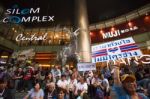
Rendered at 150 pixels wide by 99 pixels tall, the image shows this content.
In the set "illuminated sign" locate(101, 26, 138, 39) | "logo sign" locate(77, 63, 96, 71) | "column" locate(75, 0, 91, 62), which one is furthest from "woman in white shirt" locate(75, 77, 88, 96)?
"illuminated sign" locate(101, 26, 138, 39)

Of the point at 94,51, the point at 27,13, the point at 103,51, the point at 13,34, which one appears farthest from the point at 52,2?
the point at 103,51

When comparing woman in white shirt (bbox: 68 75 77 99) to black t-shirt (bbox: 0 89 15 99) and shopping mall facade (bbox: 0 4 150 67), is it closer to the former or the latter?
black t-shirt (bbox: 0 89 15 99)

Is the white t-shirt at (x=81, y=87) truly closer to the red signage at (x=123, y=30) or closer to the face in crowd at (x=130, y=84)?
the face in crowd at (x=130, y=84)

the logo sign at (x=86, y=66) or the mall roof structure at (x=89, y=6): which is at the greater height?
the mall roof structure at (x=89, y=6)

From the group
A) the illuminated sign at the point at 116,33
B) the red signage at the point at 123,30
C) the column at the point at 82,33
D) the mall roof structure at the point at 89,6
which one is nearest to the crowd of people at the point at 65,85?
the column at the point at 82,33

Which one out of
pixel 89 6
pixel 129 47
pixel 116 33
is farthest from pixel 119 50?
pixel 89 6

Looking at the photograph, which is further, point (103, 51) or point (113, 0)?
point (113, 0)

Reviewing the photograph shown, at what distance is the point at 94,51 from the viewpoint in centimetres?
1712

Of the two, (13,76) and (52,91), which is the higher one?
(13,76)

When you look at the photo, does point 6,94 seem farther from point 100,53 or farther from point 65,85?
point 100,53

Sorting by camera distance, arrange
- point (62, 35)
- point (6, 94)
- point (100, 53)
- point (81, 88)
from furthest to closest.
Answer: point (62, 35) → point (100, 53) → point (81, 88) → point (6, 94)

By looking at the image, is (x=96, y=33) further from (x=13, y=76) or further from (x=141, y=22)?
(x=13, y=76)

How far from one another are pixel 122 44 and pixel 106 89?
6.61 metres

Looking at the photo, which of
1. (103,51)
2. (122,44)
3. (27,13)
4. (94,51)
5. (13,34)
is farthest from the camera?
(13,34)
